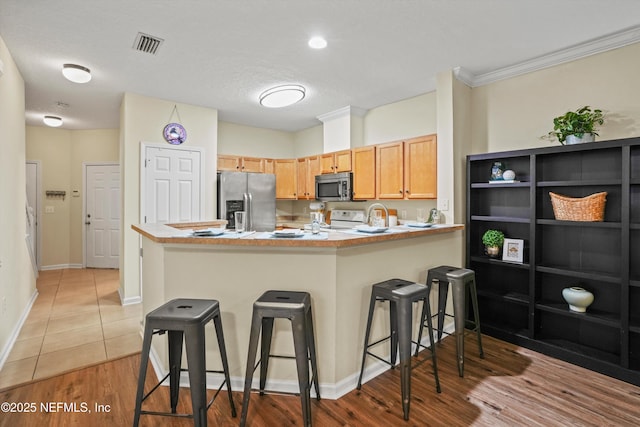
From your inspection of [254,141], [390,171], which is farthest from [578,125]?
[254,141]

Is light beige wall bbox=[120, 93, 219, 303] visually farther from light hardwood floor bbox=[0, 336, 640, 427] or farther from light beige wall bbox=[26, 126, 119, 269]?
light beige wall bbox=[26, 126, 119, 269]

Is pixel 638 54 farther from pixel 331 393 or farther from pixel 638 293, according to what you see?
pixel 331 393

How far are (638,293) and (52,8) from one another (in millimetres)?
4920

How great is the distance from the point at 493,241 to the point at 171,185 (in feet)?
13.4

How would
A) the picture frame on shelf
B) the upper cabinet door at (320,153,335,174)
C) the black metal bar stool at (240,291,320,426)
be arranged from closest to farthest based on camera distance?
the black metal bar stool at (240,291,320,426) < the picture frame on shelf < the upper cabinet door at (320,153,335,174)

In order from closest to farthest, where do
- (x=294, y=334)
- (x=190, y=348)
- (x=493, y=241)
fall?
1. (x=190, y=348)
2. (x=294, y=334)
3. (x=493, y=241)

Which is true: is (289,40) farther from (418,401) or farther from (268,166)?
(268,166)

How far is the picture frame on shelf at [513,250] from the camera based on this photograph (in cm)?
311

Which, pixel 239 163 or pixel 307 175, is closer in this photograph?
pixel 239 163

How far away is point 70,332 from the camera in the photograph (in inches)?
128

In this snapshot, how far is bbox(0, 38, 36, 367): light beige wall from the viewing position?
2785mm

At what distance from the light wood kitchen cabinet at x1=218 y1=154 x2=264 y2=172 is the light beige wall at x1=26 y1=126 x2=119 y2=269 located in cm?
278

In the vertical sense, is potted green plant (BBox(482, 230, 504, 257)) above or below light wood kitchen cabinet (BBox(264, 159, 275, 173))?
below

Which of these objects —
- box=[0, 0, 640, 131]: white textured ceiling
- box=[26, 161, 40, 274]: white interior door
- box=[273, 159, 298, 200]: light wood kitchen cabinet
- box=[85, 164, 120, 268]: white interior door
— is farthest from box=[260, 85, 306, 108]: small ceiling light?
box=[26, 161, 40, 274]: white interior door
